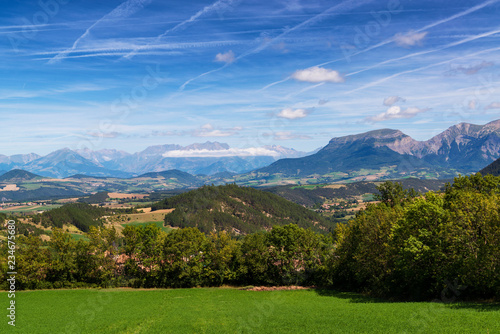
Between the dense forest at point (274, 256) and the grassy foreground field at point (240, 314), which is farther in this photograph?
the dense forest at point (274, 256)

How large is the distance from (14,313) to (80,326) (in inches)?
665

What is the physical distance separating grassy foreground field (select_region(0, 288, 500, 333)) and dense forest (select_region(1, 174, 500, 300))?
707cm

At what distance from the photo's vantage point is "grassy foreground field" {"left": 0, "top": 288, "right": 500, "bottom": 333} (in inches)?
1468

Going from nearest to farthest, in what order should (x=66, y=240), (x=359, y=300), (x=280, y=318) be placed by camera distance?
(x=280, y=318) → (x=359, y=300) → (x=66, y=240)

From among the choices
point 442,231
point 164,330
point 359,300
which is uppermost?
point 442,231

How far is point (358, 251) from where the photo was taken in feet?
217

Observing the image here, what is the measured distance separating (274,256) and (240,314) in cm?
3368

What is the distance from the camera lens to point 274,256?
80750mm

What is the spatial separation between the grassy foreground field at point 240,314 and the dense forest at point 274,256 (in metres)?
7.07

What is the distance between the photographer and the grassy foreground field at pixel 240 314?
37281 mm

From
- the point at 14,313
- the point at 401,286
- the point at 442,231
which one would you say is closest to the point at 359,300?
the point at 401,286

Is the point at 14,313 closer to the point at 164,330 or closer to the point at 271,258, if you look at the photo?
the point at 164,330

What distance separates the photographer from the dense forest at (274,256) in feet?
180

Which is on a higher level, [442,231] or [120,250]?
[442,231]
